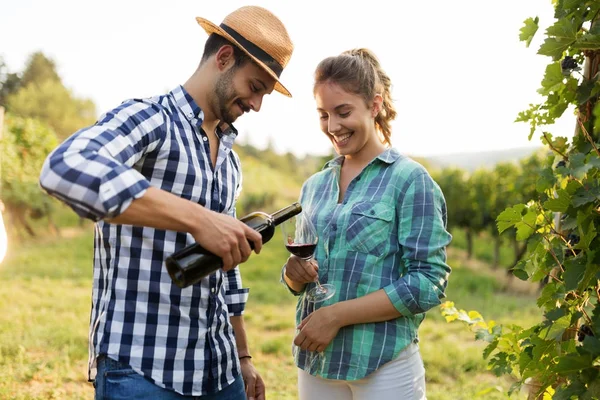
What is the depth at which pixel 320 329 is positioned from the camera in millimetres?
2342

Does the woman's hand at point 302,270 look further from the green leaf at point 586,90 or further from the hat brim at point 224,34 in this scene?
the green leaf at point 586,90

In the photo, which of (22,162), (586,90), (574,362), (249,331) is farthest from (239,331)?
(22,162)

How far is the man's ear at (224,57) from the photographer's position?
2082mm

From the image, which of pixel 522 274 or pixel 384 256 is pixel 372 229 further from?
pixel 522 274

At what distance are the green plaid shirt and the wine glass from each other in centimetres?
4

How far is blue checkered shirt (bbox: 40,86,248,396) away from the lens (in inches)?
71.2

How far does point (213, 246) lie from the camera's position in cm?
156

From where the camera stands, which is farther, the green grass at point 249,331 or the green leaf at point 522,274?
the green grass at point 249,331

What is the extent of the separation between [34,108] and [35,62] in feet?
26.6

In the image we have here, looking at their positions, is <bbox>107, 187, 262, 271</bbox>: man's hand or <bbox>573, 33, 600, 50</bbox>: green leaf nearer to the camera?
<bbox>107, 187, 262, 271</bbox>: man's hand

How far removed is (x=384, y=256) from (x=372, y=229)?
0.41 feet

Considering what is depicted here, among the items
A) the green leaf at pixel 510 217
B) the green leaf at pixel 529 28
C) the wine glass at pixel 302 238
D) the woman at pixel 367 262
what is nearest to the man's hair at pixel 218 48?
the woman at pixel 367 262

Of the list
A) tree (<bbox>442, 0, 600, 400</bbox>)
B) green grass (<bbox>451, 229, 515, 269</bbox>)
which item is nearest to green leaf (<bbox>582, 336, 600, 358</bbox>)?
tree (<bbox>442, 0, 600, 400</bbox>)

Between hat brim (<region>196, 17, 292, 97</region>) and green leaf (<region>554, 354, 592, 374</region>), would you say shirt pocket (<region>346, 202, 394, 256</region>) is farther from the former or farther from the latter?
green leaf (<region>554, 354, 592, 374</region>)
